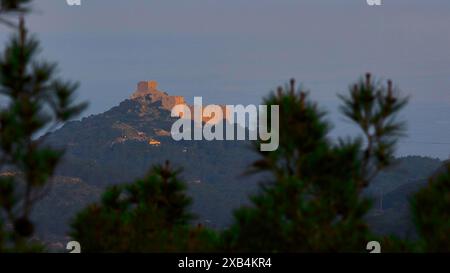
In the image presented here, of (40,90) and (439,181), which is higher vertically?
(40,90)

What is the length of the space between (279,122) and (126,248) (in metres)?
4.21

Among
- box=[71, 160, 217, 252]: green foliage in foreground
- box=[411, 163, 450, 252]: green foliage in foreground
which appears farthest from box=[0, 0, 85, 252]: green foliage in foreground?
box=[411, 163, 450, 252]: green foliage in foreground

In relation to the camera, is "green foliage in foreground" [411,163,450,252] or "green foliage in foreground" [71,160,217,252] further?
"green foliage in foreground" [71,160,217,252]

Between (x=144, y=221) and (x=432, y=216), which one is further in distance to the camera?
(x=144, y=221)

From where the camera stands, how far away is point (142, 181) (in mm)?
21328

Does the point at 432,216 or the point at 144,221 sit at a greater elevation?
the point at 432,216

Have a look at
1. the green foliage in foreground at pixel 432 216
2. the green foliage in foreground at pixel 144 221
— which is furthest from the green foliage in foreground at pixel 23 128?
the green foliage in foreground at pixel 432 216

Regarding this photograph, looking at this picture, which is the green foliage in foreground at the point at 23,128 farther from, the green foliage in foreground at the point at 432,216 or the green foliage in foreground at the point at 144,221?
the green foliage in foreground at the point at 432,216

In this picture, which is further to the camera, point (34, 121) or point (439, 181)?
point (439, 181)

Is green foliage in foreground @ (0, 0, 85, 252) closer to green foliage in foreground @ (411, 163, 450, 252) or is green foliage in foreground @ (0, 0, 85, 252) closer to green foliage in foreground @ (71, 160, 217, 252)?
green foliage in foreground @ (71, 160, 217, 252)

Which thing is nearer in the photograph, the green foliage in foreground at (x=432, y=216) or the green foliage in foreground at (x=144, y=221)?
the green foliage in foreground at (x=432, y=216)
